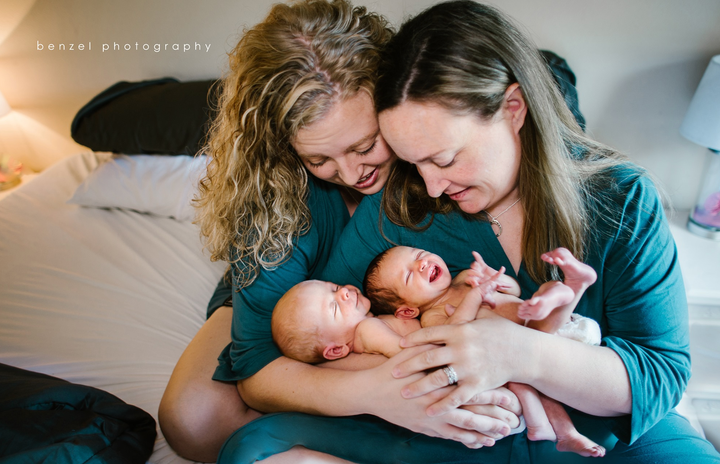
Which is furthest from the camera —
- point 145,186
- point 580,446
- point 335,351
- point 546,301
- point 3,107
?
point 3,107

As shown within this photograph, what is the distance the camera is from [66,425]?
1.28m

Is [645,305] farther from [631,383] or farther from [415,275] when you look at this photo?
[415,275]

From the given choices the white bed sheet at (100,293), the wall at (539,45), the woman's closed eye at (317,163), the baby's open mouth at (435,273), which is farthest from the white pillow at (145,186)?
the baby's open mouth at (435,273)

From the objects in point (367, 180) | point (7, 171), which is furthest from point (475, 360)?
point (7, 171)

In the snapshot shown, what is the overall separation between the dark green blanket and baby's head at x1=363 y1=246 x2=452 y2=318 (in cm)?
82

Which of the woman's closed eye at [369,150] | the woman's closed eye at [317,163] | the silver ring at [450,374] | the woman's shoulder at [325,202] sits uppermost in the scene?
the woman's closed eye at [369,150]

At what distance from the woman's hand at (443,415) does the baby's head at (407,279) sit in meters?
0.23

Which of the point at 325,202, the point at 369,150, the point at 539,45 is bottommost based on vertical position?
the point at 325,202

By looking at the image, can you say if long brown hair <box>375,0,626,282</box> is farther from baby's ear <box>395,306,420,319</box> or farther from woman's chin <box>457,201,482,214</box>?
baby's ear <box>395,306,420,319</box>

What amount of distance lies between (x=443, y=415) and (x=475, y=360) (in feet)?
0.52

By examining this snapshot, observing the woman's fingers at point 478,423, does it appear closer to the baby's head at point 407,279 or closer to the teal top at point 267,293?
the baby's head at point 407,279

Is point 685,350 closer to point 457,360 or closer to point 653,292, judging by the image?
point 653,292

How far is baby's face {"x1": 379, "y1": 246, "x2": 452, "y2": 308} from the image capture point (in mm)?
1335

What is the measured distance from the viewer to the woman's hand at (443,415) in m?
1.06
